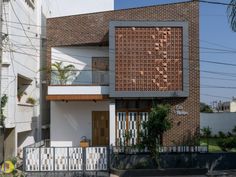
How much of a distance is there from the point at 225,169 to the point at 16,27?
12319 millimetres

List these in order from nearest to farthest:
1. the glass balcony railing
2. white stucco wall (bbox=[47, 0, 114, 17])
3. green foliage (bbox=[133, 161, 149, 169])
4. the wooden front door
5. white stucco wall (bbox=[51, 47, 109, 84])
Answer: green foliage (bbox=[133, 161, 149, 169]), the glass balcony railing, the wooden front door, white stucco wall (bbox=[51, 47, 109, 84]), white stucco wall (bbox=[47, 0, 114, 17])

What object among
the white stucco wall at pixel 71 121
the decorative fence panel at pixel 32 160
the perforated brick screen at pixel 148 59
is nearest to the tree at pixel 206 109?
the white stucco wall at pixel 71 121

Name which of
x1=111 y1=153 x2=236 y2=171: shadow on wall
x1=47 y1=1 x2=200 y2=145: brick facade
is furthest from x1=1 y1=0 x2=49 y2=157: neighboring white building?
x1=111 y1=153 x2=236 y2=171: shadow on wall

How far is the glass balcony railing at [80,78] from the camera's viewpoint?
24344 millimetres

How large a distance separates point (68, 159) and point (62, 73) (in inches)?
277

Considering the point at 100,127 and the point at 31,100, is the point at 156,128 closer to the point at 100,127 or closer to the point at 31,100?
the point at 100,127

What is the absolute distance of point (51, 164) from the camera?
19.2m

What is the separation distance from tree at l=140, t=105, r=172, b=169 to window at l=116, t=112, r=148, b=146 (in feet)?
13.6

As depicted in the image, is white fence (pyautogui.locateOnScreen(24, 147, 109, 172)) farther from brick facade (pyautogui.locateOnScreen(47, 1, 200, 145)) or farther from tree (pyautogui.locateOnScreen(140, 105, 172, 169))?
brick facade (pyautogui.locateOnScreen(47, 1, 200, 145))

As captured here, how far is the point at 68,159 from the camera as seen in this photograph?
1923 cm

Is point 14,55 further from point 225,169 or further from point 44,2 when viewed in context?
point 225,169

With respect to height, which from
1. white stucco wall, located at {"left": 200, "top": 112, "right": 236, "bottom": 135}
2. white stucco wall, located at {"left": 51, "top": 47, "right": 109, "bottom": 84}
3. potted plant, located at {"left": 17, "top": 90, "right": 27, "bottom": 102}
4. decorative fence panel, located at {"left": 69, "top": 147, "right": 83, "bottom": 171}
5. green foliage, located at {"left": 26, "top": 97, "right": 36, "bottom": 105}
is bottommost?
decorative fence panel, located at {"left": 69, "top": 147, "right": 83, "bottom": 171}

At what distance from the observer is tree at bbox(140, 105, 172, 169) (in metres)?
18.8

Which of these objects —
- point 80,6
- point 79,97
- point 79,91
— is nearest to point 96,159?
point 79,97
